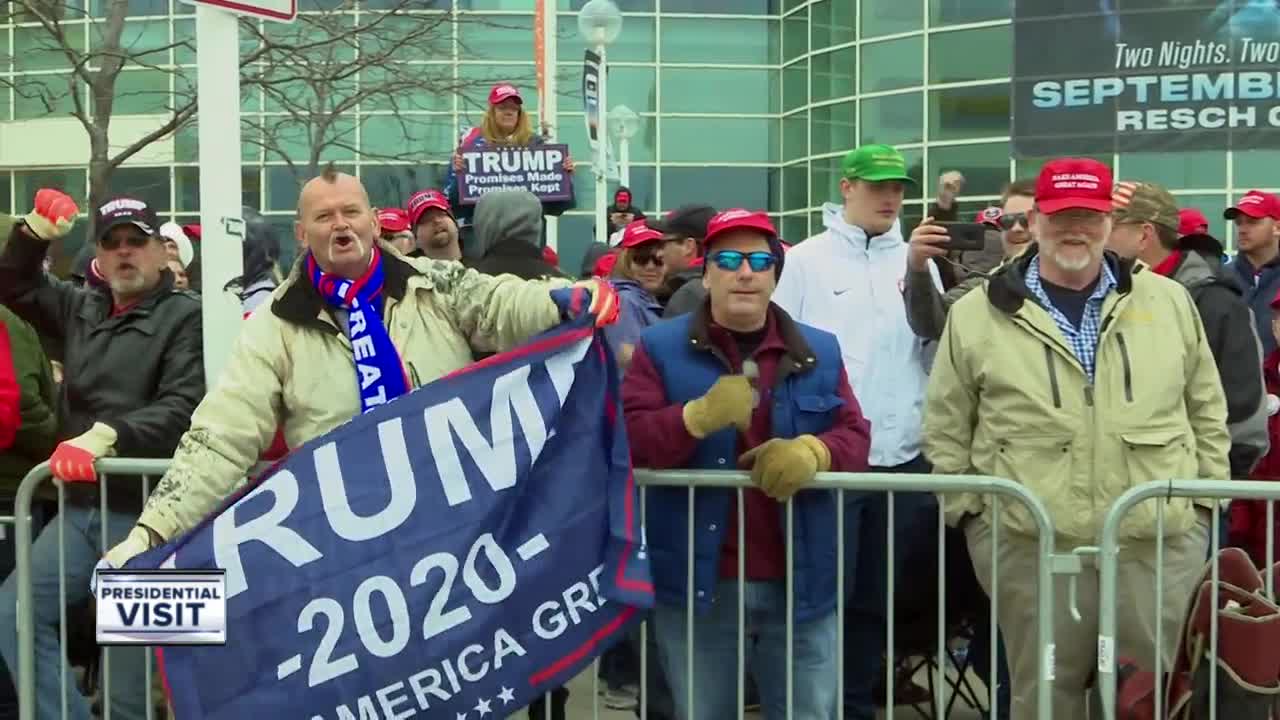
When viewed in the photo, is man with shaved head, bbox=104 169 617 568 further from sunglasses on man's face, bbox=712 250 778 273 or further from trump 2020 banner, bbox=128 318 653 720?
sunglasses on man's face, bbox=712 250 778 273

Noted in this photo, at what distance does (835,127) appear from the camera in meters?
28.5

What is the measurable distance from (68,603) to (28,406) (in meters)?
0.93

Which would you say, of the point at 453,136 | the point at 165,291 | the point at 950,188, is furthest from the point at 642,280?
the point at 453,136

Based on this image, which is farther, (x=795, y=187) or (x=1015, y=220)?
(x=795, y=187)

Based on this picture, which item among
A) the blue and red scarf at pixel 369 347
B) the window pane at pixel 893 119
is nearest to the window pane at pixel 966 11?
the window pane at pixel 893 119

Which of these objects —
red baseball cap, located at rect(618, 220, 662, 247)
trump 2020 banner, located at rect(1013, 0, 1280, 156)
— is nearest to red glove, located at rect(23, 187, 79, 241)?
red baseball cap, located at rect(618, 220, 662, 247)

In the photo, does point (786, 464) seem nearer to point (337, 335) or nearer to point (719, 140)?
point (337, 335)

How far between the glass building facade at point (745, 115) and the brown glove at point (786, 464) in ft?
63.1

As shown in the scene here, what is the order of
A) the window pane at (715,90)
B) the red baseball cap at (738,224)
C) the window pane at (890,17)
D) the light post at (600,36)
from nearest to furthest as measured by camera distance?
the red baseball cap at (738,224), the light post at (600,36), the window pane at (890,17), the window pane at (715,90)

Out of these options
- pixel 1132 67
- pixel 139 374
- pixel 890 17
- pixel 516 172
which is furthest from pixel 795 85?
pixel 139 374

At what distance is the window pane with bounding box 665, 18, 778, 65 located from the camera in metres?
29.7

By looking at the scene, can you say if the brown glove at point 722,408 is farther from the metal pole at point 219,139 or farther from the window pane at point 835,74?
the window pane at point 835,74

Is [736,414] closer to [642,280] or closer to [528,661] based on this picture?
[528,661]

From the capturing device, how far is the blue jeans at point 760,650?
4785 mm
